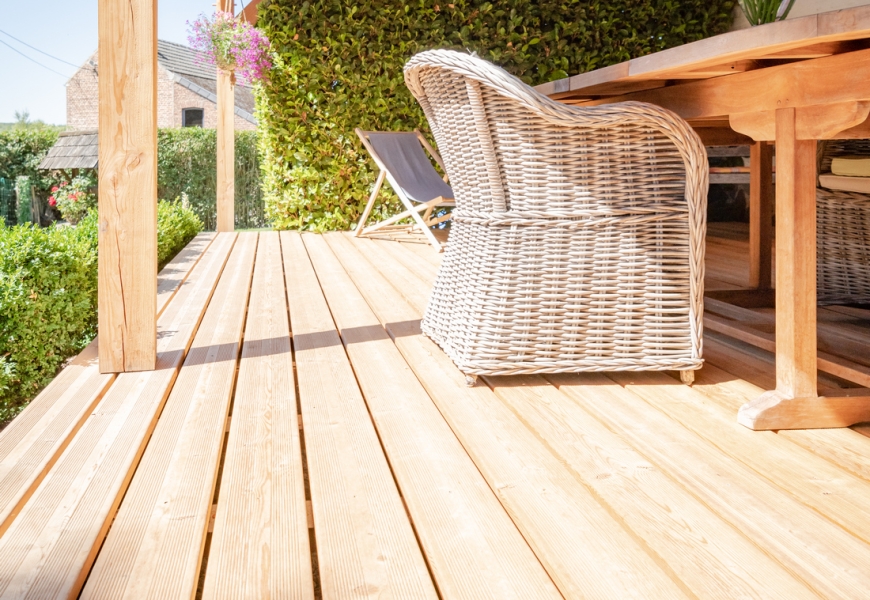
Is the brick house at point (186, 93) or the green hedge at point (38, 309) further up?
the brick house at point (186, 93)

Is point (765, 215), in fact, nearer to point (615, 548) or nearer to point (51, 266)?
point (615, 548)

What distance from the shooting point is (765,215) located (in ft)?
9.28

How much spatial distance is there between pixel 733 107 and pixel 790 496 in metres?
0.94

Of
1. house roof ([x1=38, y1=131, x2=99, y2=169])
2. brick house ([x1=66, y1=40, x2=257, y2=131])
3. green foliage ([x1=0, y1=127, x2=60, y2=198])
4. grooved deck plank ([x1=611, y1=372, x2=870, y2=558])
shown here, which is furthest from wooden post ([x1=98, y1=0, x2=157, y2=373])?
brick house ([x1=66, y1=40, x2=257, y2=131])

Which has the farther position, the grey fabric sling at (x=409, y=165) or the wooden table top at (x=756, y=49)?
the grey fabric sling at (x=409, y=165)

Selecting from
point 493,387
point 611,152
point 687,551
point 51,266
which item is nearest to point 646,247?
point 611,152

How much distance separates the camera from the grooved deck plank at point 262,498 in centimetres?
100

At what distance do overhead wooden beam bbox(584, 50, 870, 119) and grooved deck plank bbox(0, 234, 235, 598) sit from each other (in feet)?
4.88

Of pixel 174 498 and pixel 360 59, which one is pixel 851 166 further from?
pixel 360 59

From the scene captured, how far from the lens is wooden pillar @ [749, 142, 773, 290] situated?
2.74 m

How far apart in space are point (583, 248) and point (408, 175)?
3.68 m

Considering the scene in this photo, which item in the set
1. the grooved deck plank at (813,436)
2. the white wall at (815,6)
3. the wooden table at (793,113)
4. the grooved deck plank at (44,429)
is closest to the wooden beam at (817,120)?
the wooden table at (793,113)

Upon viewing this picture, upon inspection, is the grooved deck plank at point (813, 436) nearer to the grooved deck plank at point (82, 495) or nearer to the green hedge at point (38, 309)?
the grooved deck plank at point (82, 495)

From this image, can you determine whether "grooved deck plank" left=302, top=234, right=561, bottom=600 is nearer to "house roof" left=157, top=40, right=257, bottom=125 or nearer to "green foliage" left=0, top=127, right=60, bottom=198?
"green foliage" left=0, top=127, right=60, bottom=198
